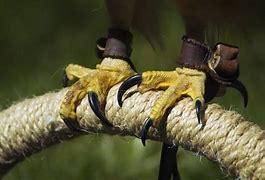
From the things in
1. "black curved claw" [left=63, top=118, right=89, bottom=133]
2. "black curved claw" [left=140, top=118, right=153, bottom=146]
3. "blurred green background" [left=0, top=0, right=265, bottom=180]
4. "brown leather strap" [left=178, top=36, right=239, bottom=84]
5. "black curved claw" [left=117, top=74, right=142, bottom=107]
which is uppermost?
"brown leather strap" [left=178, top=36, right=239, bottom=84]

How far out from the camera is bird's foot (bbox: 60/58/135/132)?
1.60 meters

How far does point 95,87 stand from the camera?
163 cm

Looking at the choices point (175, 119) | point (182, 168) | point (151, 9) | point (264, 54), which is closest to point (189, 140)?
point (175, 119)

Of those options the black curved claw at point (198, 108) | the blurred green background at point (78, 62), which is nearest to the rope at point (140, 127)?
the black curved claw at point (198, 108)

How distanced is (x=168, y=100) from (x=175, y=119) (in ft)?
0.16

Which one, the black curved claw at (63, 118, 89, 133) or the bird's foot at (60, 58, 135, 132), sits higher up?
the bird's foot at (60, 58, 135, 132)

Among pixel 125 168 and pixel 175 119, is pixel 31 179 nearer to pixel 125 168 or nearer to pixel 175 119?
pixel 125 168

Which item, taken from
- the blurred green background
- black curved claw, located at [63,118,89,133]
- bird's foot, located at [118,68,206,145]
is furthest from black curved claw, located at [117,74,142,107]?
the blurred green background

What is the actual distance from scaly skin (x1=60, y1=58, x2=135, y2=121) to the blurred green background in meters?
0.76

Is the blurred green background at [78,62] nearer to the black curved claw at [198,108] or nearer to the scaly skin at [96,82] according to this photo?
the scaly skin at [96,82]

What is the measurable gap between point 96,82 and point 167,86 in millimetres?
134

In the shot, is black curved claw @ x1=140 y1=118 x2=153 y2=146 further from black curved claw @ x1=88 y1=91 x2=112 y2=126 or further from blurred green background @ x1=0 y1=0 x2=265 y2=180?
blurred green background @ x1=0 y1=0 x2=265 y2=180

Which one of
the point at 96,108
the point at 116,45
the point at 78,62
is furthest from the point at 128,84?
the point at 78,62

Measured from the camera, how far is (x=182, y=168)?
2.70 meters
